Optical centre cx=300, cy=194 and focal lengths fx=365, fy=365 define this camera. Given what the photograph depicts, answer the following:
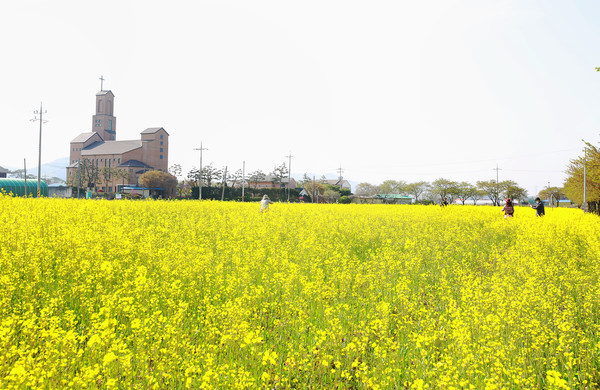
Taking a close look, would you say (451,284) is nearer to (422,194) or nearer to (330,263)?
(330,263)

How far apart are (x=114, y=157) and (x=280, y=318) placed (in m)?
103

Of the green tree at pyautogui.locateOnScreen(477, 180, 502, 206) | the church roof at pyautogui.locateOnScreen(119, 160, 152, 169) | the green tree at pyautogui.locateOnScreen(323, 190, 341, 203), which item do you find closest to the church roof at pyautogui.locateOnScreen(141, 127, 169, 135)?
the church roof at pyautogui.locateOnScreen(119, 160, 152, 169)

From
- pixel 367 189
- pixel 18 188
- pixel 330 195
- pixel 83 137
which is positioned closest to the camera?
pixel 18 188

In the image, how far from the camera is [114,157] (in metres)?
95.4

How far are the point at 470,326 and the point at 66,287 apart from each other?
5.43m

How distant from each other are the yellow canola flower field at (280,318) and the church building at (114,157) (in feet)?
276

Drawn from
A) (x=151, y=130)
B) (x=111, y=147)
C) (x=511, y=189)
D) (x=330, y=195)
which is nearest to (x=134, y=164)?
(x=151, y=130)

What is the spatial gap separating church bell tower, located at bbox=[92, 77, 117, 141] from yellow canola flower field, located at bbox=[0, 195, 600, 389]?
123611mm

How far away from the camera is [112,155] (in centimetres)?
9625

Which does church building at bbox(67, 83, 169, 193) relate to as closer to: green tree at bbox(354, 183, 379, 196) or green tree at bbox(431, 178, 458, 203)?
green tree at bbox(354, 183, 379, 196)

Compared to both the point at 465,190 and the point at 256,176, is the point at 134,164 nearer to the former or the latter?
the point at 256,176

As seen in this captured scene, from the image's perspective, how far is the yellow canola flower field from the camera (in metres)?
3.07

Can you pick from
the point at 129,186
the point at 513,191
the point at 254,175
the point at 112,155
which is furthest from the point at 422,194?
the point at 112,155

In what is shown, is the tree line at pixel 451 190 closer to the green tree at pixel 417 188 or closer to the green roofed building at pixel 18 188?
the green tree at pixel 417 188
